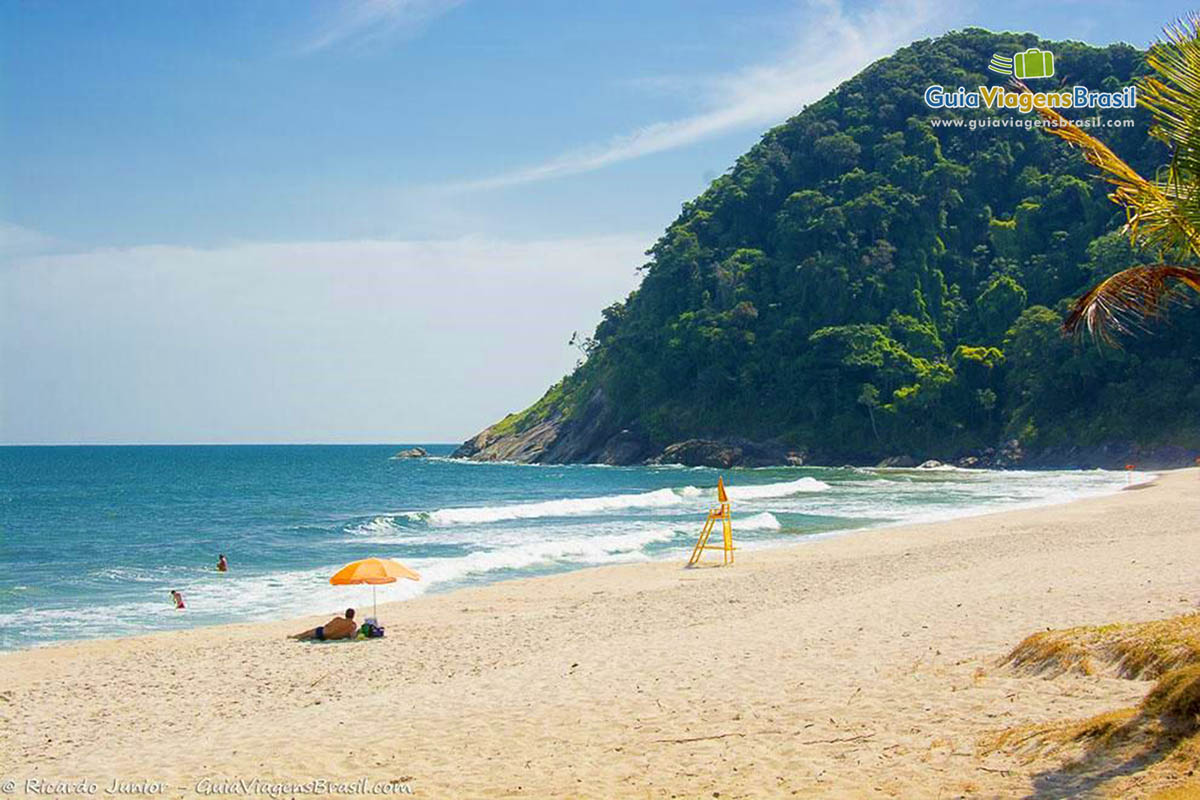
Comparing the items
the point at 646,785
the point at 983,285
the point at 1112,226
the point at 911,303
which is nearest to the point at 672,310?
the point at 911,303

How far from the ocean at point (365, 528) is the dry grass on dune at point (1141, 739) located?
582 inches

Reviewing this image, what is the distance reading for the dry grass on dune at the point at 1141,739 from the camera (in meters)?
5.27

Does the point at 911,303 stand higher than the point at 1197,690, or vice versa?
the point at 911,303

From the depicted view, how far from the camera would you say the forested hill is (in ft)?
221

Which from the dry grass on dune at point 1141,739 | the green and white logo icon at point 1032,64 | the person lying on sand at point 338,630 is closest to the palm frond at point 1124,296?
the dry grass on dune at point 1141,739

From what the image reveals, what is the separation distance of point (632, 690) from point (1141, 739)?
4.90m

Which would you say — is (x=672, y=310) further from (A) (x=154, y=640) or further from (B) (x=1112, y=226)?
(A) (x=154, y=640)

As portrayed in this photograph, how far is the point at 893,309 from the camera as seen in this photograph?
81.8m

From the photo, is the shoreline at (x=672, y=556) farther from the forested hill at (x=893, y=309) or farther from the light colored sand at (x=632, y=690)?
the forested hill at (x=893, y=309)

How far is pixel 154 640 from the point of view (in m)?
15.6

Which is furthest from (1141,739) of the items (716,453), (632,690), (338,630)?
(716,453)

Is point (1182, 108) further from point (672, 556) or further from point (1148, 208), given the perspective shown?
point (672, 556)

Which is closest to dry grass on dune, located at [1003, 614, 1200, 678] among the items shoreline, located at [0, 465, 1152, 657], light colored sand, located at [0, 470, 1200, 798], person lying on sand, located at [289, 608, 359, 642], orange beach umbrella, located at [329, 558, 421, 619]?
light colored sand, located at [0, 470, 1200, 798]

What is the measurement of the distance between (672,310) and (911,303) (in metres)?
21.5
